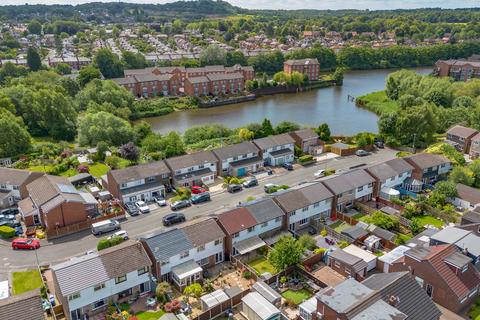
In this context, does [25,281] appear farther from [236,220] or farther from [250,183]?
[250,183]

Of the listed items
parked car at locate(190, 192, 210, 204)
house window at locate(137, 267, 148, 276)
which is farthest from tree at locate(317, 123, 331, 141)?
house window at locate(137, 267, 148, 276)

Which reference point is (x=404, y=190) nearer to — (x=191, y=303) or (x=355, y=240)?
(x=355, y=240)

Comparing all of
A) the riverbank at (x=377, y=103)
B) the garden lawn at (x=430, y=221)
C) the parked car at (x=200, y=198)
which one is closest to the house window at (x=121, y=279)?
the parked car at (x=200, y=198)

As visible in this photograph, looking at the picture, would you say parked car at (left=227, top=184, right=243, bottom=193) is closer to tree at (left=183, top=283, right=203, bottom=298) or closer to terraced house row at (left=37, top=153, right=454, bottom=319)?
terraced house row at (left=37, top=153, right=454, bottom=319)

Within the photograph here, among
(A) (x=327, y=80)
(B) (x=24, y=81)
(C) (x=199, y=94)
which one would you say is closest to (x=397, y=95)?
(A) (x=327, y=80)

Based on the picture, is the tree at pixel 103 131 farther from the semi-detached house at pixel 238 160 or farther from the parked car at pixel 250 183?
the parked car at pixel 250 183

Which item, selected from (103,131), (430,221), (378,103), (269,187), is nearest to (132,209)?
(269,187)
